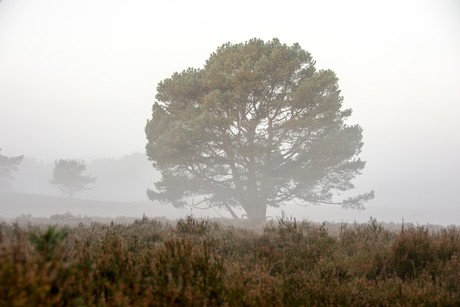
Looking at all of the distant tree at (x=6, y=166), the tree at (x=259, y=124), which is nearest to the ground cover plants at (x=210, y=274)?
the tree at (x=259, y=124)

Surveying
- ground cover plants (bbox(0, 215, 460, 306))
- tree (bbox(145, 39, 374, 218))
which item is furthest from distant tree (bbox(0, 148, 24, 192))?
ground cover plants (bbox(0, 215, 460, 306))

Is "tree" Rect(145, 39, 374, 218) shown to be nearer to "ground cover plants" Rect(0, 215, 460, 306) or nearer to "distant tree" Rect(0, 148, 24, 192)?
"ground cover plants" Rect(0, 215, 460, 306)

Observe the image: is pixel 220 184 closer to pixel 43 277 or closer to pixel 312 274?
pixel 312 274

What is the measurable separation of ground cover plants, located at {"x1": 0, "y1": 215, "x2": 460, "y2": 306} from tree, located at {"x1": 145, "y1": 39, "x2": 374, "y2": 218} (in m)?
9.06

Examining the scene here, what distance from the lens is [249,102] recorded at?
14.6 m

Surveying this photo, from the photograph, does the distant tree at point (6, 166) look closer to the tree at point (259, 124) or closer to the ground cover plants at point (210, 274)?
the tree at point (259, 124)

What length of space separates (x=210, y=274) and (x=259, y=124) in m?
14.1

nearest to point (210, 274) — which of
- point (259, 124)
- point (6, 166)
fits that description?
point (259, 124)

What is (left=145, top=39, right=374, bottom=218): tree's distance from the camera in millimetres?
13383

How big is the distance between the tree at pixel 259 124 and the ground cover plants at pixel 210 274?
906 cm

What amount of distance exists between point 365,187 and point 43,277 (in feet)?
474

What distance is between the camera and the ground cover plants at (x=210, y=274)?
1.36m

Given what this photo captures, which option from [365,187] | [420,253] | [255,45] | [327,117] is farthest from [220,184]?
[365,187]

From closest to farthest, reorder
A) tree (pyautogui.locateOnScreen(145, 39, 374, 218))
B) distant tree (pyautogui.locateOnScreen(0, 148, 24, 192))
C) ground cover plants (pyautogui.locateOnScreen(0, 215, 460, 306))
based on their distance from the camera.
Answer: ground cover plants (pyautogui.locateOnScreen(0, 215, 460, 306)) → tree (pyautogui.locateOnScreen(145, 39, 374, 218)) → distant tree (pyautogui.locateOnScreen(0, 148, 24, 192))
